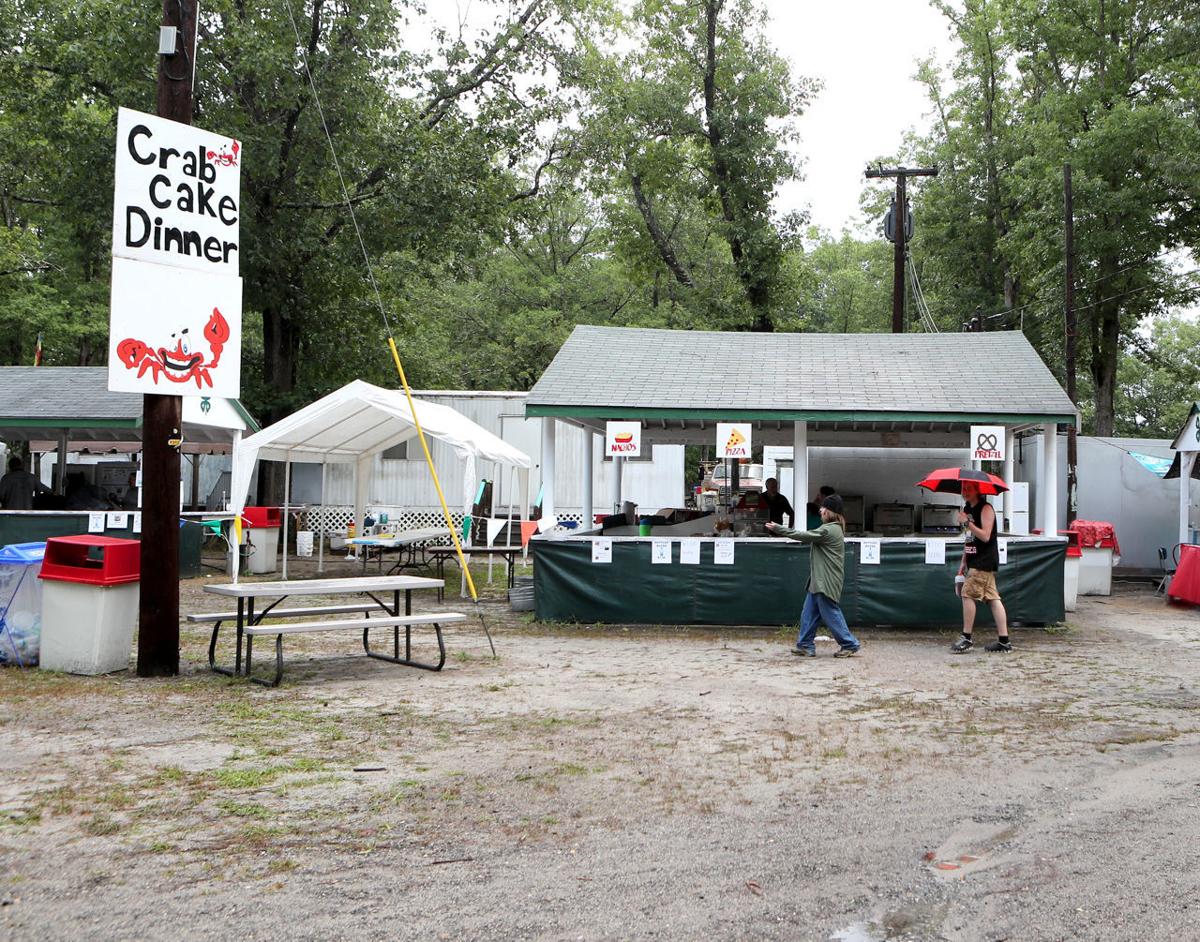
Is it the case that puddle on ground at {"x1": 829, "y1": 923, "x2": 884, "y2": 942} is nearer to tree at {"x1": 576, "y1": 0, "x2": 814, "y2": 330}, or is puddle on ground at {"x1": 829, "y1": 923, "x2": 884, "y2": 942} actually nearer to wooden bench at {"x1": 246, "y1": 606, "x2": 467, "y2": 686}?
wooden bench at {"x1": 246, "y1": 606, "x2": 467, "y2": 686}

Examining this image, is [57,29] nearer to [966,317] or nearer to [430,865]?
[430,865]

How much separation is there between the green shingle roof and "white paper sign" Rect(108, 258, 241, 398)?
203 inches

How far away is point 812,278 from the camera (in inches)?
1355

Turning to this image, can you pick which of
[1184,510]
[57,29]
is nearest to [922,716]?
[1184,510]

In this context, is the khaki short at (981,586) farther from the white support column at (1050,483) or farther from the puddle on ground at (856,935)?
the puddle on ground at (856,935)

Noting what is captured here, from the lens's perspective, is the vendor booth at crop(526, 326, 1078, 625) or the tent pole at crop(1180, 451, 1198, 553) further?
the tent pole at crop(1180, 451, 1198, 553)

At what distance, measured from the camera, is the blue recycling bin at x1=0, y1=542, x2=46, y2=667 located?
9.09 meters

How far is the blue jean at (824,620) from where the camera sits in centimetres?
1084

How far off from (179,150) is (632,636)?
697 cm

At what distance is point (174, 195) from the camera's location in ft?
28.8

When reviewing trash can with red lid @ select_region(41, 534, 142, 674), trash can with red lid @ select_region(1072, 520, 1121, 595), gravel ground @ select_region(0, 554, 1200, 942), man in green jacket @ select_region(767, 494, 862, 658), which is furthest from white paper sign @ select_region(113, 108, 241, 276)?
trash can with red lid @ select_region(1072, 520, 1121, 595)

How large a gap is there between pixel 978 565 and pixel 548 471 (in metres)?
5.60

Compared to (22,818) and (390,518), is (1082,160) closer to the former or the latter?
(390,518)

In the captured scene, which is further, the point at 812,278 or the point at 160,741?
the point at 812,278
